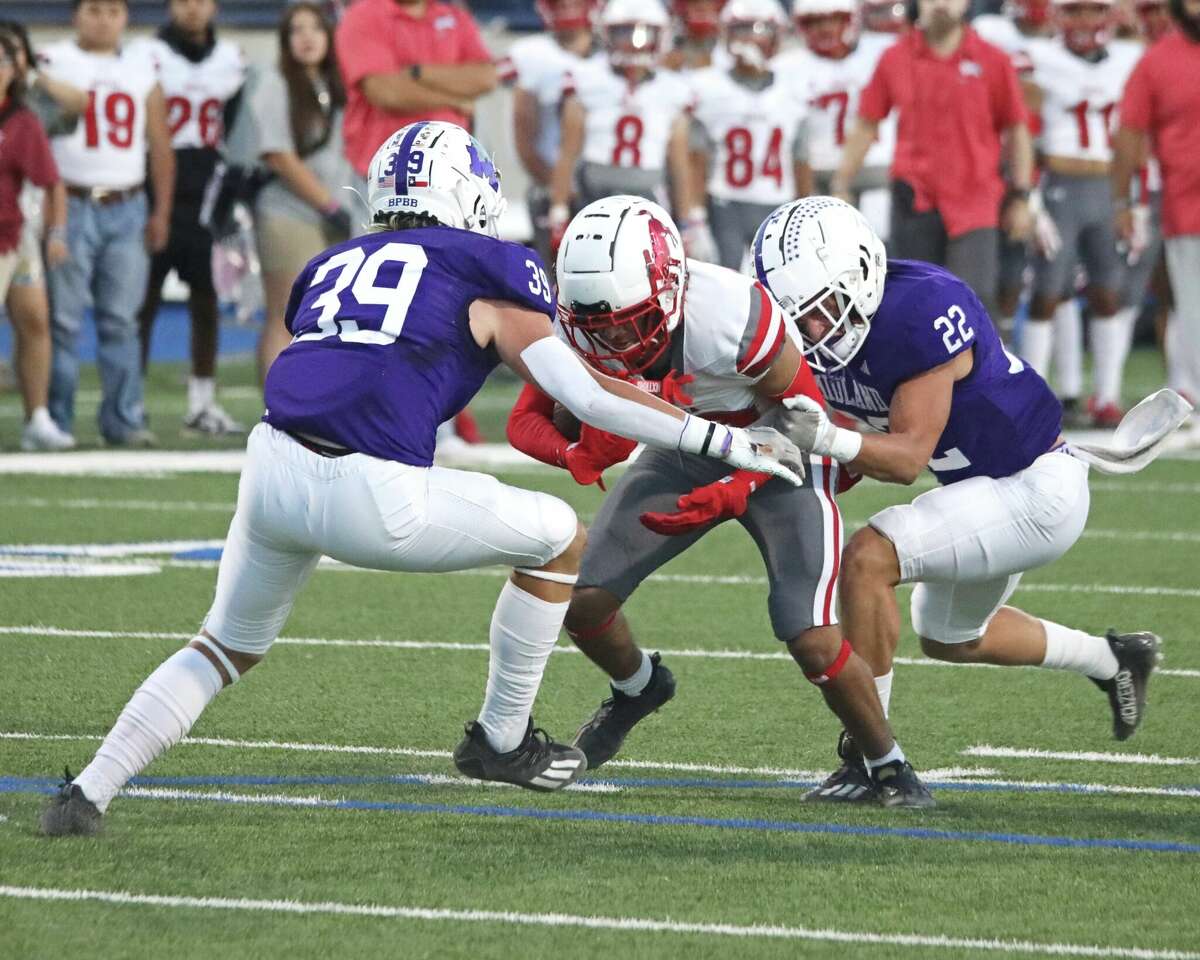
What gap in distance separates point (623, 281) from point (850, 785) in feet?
3.60

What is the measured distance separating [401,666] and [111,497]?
3411 mm

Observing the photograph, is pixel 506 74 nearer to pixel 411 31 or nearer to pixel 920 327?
pixel 411 31

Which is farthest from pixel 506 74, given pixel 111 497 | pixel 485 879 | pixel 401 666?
pixel 485 879

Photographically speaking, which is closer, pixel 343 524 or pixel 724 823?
pixel 343 524

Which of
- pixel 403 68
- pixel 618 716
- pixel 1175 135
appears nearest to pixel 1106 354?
pixel 1175 135

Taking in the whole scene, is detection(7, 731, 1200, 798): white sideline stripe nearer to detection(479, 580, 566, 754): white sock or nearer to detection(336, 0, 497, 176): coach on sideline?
detection(479, 580, 566, 754): white sock

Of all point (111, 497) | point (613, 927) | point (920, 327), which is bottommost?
point (111, 497)

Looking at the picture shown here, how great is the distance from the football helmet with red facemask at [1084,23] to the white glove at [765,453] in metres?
7.53

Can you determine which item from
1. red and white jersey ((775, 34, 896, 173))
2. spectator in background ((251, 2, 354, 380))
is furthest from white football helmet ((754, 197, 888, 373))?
red and white jersey ((775, 34, 896, 173))

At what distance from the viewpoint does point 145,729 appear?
4.21 metres

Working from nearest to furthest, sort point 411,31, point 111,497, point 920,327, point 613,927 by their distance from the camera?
1. point 613,927
2. point 920,327
3. point 111,497
4. point 411,31

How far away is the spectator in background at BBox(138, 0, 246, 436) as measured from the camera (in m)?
11.0

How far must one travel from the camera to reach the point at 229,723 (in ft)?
17.5

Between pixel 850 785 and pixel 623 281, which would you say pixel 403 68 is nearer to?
pixel 623 281
